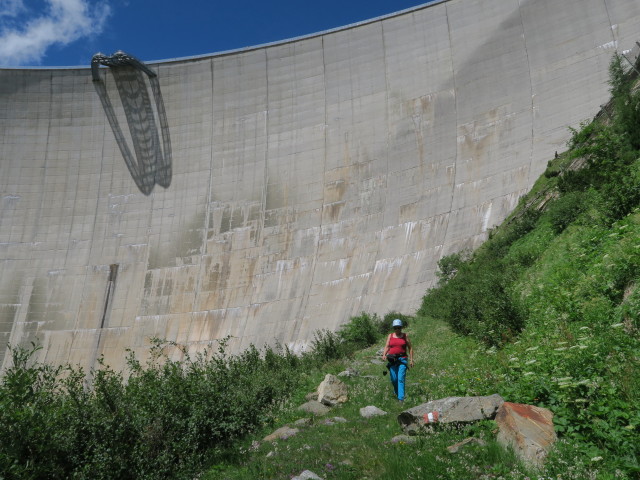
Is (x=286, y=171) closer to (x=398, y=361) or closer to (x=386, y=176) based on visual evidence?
(x=386, y=176)

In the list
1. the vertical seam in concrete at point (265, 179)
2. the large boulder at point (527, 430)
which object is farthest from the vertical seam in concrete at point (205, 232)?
the large boulder at point (527, 430)

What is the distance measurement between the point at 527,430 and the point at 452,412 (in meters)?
0.84

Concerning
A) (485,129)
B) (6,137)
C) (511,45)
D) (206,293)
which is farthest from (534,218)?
(6,137)

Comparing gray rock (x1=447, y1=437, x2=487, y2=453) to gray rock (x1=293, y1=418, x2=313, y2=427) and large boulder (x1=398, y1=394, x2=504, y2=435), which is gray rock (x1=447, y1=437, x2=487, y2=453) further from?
gray rock (x1=293, y1=418, x2=313, y2=427)

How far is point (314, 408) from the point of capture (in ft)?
22.5

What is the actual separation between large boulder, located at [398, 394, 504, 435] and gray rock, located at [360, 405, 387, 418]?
0.87m

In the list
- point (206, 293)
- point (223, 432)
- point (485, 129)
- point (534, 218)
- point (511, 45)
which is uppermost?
point (511, 45)

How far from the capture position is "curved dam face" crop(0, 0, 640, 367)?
52.3ft

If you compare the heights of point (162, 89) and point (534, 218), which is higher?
point (162, 89)

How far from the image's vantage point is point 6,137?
75.5ft

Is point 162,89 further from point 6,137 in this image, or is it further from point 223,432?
point 223,432

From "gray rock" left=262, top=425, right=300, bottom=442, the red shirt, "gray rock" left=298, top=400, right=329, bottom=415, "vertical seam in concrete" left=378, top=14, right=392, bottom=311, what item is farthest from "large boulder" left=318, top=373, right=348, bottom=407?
"vertical seam in concrete" left=378, top=14, right=392, bottom=311

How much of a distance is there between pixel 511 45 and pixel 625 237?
39.9 ft

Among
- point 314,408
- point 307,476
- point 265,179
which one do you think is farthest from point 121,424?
point 265,179
